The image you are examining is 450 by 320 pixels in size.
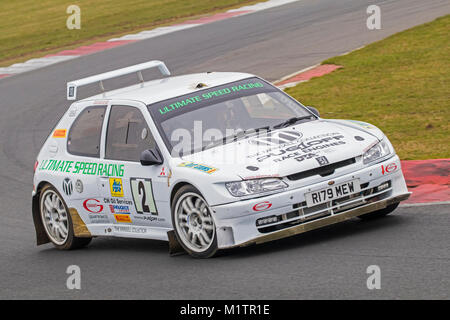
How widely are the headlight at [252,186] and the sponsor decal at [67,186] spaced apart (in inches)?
95.1

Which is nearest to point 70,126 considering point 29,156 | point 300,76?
point 29,156

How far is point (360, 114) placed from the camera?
14922 millimetres

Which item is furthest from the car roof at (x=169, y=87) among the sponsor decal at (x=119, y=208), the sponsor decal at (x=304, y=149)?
the sponsor decal at (x=304, y=149)

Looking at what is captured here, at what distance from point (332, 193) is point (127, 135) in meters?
2.27

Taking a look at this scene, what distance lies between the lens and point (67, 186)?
9508mm

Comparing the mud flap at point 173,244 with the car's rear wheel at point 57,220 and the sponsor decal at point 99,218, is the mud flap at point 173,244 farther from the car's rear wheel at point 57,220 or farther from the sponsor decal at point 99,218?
the car's rear wheel at point 57,220

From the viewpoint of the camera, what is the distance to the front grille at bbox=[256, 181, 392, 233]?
773cm

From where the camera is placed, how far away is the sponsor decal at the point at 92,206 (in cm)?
920

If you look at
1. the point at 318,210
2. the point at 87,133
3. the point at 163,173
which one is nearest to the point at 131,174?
the point at 163,173

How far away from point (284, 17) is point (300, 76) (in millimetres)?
9301

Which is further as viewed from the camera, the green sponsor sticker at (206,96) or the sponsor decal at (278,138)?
the green sponsor sticker at (206,96)

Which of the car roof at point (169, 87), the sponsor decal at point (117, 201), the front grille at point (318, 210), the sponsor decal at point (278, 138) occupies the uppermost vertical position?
the car roof at point (169, 87)

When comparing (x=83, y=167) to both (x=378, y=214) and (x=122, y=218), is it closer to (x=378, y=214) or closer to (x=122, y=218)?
(x=122, y=218)

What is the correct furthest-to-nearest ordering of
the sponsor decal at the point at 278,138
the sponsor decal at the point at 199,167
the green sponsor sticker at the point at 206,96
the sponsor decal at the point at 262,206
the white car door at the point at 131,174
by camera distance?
the green sponsor sticker at the point at 206,96
the white car door at the point at 131,174
the sponsor decal at the point at 278,138
the sponsor decal at the point at 199,167
the sponsor decal at the point at 262,206
